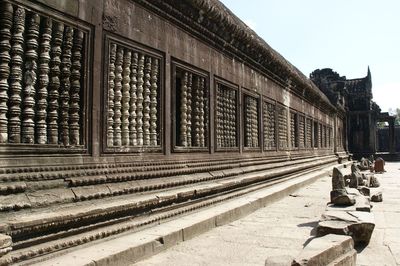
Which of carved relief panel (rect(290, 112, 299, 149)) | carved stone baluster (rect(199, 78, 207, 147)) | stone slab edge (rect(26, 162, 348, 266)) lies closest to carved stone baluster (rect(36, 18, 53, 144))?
stone slab edge (rect(26, 162, 348, 266))

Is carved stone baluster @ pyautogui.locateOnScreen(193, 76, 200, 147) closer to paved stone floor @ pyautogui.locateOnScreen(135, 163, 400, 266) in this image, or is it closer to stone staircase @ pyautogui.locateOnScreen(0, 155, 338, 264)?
stone staircase @ pyautogui.locateOnScreen(0, 155, 338, 264)

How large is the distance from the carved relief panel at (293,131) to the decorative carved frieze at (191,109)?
6.51 m

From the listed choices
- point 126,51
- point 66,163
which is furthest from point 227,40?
point 66,163

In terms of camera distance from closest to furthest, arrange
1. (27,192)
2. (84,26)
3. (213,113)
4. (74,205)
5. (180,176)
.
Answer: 1. (27,192)
2. (74,205)
3. (84,26)
4. (180,176)
5. (213,113)

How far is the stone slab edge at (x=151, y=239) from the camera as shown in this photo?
116 inches

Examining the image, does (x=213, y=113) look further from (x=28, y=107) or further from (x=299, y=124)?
(x=299, y=124)

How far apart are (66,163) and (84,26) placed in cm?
141

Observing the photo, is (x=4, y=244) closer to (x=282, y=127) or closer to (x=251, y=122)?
(x=251, y=122)

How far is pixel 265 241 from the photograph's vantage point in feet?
13.9

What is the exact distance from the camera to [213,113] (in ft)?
21.8

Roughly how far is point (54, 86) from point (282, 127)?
8.48 meters

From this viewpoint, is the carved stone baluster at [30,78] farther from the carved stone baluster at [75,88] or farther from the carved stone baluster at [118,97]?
the carved stone baluster at [118,97]

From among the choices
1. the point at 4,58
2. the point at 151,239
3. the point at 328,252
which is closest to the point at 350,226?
the point at 328,252

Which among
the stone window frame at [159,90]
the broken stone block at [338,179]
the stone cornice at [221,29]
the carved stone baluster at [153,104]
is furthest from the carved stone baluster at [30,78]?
the broken stone block at [338,179]
